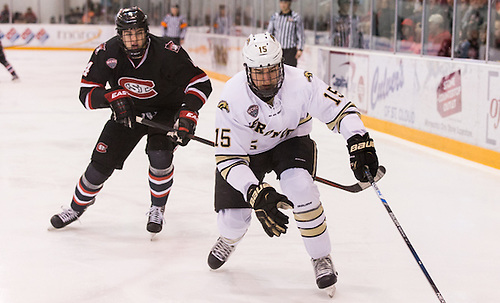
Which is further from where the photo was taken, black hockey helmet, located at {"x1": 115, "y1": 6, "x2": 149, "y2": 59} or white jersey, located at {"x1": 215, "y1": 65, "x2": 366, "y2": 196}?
black hockey helmet, located at {"x1": 115, "y1": 6, "x2": 149, "y2": 59}

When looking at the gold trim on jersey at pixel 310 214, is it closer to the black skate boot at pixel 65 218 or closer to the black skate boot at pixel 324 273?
the black skate boot at pixel 324 273

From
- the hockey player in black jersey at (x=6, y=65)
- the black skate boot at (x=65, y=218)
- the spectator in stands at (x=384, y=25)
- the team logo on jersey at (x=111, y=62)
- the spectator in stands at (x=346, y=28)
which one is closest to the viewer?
the team logo on jersey at (x=111, y=62)

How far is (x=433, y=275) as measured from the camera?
2.99m

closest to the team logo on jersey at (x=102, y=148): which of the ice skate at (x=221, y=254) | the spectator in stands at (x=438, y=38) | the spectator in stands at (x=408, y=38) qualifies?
the ice skate at (x=221, y=254)

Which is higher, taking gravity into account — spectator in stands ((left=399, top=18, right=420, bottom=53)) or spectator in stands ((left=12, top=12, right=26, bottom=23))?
spectator in stands ((left=12, top=12, right=26, bottom=23))

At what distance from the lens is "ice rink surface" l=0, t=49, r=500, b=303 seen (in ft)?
9.21

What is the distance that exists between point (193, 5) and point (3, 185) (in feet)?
38.9

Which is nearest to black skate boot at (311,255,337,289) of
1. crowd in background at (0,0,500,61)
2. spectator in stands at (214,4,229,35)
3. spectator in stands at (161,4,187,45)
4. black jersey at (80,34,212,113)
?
black jersey at (80,34,212,113)

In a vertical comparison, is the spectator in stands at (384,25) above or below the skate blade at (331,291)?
above

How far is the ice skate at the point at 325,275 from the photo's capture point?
2.66m

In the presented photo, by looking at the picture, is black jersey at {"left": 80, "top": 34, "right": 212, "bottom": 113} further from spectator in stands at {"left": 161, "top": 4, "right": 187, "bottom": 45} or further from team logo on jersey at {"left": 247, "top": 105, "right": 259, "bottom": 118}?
spectator in stands at {"left": 161, "top": 4, "right": 187, "bottom": 45}

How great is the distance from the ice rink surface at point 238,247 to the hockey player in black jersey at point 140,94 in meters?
0.37

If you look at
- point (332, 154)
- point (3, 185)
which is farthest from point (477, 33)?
point (3, 185)

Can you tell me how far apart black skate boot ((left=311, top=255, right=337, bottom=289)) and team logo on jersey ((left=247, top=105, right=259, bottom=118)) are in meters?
0.61
